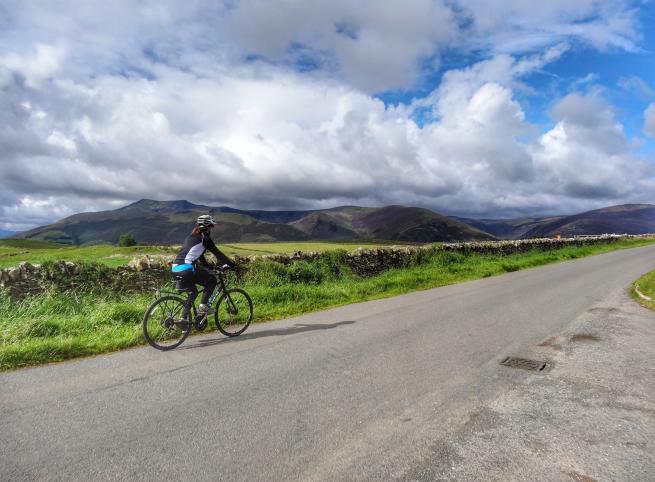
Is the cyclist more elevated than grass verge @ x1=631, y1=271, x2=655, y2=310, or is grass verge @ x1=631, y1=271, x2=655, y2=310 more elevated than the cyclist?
the cyclist

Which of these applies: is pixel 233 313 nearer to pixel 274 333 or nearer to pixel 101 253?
pixel 274 333

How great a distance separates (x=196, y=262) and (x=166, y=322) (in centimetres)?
131

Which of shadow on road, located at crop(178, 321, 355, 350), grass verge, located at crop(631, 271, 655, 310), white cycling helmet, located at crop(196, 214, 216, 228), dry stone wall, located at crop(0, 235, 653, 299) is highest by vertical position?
white cycling helmet, located at crop(196, 214, 216, 228)

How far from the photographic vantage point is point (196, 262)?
799 cm

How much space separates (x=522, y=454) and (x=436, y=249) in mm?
19947

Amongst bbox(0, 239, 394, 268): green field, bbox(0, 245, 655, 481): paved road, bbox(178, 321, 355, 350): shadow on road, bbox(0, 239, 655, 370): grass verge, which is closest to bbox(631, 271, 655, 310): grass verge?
bbox(0, 245, 655, 481): paved road

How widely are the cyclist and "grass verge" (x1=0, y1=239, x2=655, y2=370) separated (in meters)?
1.36

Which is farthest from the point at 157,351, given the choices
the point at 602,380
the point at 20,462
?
the point at 602,380

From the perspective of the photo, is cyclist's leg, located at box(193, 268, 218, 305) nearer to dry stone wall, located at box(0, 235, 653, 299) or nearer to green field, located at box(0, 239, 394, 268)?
dry stone wall, located at box(0, 235, 653, 299)

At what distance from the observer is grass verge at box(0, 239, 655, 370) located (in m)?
6.95

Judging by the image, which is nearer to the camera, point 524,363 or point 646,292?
point 524,363

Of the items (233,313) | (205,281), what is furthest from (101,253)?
(205,281)

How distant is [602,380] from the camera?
18.6 ft

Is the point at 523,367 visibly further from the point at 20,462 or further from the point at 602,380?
the point at 20,462
